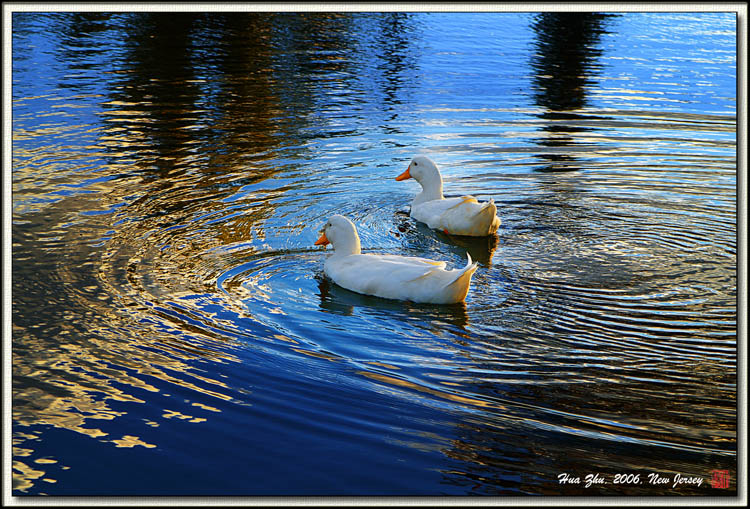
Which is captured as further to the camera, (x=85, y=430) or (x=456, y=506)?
(x=85, y=430)

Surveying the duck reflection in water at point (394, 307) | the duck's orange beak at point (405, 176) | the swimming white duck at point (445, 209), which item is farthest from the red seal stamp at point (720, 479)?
the duck's orange beak at point (405, 176)

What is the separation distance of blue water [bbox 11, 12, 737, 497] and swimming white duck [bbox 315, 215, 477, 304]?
0.15 metres

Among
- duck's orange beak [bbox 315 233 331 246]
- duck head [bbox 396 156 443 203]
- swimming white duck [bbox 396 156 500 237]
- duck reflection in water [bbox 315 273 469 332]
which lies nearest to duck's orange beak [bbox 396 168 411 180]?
swimming white duck [bbox 396 156 500 237]

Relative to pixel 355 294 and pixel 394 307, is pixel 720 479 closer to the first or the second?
pixel 394 307

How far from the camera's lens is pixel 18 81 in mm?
14828

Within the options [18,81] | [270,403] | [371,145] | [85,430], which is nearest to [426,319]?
[270,403]

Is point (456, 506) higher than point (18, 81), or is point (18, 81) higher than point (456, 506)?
point (18, 81)

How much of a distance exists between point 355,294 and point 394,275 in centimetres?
50

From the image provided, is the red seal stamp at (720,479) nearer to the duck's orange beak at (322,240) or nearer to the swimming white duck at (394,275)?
the swimming white duck at (394,275)

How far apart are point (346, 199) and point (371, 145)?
8.07ft

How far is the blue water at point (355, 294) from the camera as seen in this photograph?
15.7 feet

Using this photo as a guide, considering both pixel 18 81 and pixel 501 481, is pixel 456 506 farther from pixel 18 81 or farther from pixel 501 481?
pixel 18 81

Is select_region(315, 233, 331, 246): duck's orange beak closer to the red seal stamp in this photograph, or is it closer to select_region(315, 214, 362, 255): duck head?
select_region(315, 214, 362, 255): duck head

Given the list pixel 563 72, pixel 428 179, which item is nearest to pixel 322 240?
pixel 428 179
